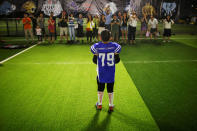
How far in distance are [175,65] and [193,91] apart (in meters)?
2.45

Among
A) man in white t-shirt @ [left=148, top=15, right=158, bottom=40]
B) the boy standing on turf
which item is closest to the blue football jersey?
the boy standing on turf

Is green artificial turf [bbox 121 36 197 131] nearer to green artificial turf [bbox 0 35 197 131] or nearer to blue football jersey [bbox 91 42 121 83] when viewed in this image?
green artificial turf [bbox 0 35 197 131]

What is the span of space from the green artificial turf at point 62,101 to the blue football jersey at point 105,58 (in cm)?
100

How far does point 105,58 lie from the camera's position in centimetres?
332

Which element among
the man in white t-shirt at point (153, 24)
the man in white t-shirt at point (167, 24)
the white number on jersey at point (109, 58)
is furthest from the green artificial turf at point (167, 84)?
the man in white t-shirt at point (153, 24)

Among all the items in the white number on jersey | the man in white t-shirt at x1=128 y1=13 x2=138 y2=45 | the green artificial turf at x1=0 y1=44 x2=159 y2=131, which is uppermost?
the man in white t-shirt at x1=128 y1=13 x2=138 y2=45

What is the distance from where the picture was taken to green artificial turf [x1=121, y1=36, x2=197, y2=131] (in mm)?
3625

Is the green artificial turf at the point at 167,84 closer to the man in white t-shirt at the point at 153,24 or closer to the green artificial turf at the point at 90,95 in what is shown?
the green artificial turf at the point at 90,95

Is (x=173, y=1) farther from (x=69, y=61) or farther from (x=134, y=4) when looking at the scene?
(x=69, y=61)

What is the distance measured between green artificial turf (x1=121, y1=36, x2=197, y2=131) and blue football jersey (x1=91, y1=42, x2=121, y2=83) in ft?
5.01

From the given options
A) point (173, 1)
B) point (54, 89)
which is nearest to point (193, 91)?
point (54, 89)

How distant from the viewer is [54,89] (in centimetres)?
503

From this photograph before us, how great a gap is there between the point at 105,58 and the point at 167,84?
3049 mm

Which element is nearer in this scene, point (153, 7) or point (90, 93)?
point (90, 93)
